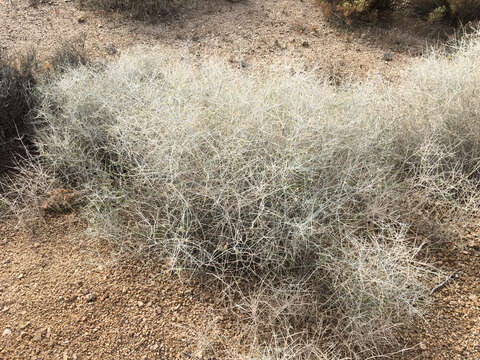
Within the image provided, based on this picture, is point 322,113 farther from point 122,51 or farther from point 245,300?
point 122,51

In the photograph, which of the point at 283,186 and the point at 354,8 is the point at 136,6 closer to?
the point at 354,8

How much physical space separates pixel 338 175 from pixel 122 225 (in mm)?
1584

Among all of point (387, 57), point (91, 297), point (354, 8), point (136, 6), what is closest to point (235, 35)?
point (136, 6)

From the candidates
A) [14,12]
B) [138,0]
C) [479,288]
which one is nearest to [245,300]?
[479,288]

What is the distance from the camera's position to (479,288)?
7.64 feet

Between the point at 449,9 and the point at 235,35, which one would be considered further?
the point at 449,9

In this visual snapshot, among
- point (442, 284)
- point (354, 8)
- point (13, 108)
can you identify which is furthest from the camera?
point (354, 8)

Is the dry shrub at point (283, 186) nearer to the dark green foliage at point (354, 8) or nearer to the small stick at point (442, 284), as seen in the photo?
the small stick at point (442, 284)

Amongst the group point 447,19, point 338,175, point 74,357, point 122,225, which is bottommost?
point 74,357

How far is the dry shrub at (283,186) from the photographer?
2.12 metres

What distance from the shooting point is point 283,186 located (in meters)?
2.32

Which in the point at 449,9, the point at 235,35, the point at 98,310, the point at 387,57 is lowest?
the point at 98,310

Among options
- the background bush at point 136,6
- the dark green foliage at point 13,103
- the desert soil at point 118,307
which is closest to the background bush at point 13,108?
the dark green foliage at point 13,103

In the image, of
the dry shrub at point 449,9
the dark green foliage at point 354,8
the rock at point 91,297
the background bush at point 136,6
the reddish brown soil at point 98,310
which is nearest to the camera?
the reddish brown soil at point 98,310
